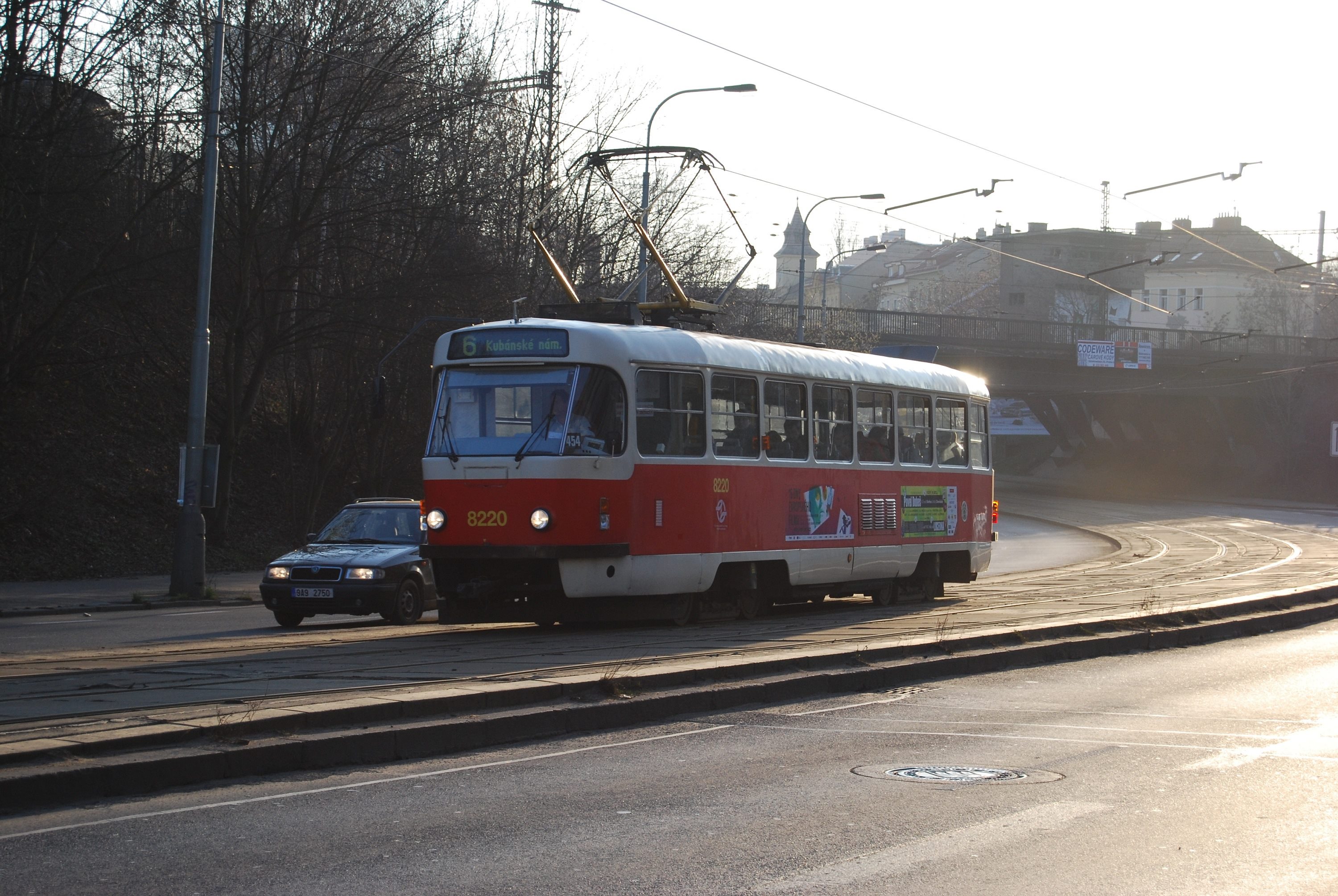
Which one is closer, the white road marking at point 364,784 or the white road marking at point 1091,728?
the white road marking at point 364,784

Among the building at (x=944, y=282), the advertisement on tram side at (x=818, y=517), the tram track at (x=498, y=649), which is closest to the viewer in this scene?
the tram track at (x=498, y=649)

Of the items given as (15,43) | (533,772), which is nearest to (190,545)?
(15,43)

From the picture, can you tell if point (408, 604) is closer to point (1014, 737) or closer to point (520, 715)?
point (520, 715)

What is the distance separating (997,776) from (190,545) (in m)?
15.8

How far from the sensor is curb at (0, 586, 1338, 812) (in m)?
6.72

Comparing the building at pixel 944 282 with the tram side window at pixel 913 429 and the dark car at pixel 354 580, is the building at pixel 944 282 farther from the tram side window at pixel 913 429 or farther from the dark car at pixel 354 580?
the dark car at pixel 354 580

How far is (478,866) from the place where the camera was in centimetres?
550

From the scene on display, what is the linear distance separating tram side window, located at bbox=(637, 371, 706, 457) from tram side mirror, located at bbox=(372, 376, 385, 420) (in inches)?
101

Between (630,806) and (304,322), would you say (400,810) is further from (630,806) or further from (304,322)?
(304,322)

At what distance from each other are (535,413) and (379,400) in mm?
1724

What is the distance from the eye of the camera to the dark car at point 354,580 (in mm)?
16344

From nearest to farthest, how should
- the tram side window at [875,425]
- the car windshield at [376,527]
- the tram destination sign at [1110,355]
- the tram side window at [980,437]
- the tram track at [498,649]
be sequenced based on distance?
the tram track at [498,649] → the car windshield at [376,527] → the tram side window at [875,425] → the tram side window at [980,437] → the tram destination sign at [1110,355]

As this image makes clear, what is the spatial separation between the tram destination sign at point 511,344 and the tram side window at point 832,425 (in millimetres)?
4269

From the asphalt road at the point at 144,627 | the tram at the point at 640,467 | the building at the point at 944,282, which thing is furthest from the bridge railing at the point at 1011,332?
the building at the point at 944,282
